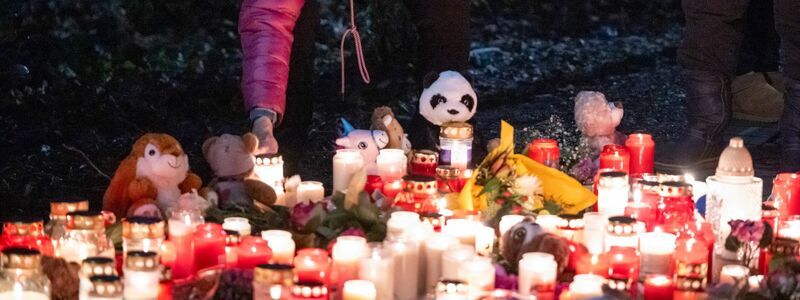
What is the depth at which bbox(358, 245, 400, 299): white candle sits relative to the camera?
92.5 inches

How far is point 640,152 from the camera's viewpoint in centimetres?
341

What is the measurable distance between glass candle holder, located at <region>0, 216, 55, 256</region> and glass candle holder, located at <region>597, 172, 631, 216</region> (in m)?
1.34

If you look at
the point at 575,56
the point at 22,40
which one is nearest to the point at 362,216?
the point at 22,40

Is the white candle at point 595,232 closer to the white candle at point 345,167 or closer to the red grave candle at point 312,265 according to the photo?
the red grave candle at point 312,265

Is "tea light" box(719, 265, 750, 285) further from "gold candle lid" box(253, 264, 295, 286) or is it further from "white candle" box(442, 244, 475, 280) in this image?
"gold candle lid" box(253, 264, 295, 286)

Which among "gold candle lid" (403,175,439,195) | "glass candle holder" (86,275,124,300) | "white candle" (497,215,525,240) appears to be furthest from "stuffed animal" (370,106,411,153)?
"glass candle holder" (86,275,124,300)

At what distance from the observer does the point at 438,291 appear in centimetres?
220

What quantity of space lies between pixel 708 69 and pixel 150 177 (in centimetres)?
202

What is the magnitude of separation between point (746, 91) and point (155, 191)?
2.82 metres

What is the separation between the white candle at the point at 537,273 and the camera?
2.33 meters

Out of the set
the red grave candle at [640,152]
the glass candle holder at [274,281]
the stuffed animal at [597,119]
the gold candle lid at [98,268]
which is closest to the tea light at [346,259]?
the glass candle holder at [274,281]

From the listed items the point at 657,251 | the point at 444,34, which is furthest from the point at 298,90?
the point at 657,251

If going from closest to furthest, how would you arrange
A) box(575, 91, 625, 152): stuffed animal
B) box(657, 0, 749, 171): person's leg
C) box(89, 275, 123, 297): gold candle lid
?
box(89, 275, 123, 297): gold candle lid → box(575, 91, 625, 152): stuffed animal → box(657, 0, 749, 171): person's leg

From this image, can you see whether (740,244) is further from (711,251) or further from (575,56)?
(575,56)
